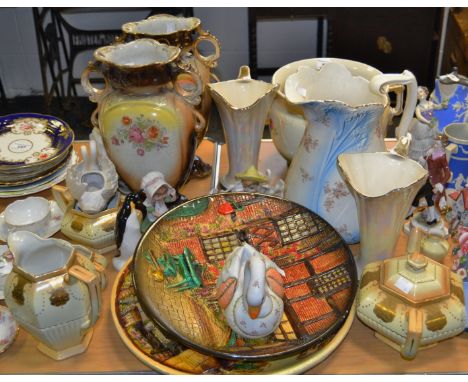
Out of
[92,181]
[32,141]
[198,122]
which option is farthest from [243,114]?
[32,141]

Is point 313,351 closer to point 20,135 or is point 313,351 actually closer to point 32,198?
point 32,198

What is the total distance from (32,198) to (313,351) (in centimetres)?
67

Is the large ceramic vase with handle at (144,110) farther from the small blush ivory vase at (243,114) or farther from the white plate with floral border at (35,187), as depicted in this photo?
the white plate with floral border at (35,187)

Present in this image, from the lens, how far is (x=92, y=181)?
1093 millimetres

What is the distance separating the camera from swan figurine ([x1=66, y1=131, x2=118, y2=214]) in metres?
1.05

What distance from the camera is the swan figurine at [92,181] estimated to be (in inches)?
41.5

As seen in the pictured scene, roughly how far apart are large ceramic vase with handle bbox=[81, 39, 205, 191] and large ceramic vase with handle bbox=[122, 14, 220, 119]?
69mm

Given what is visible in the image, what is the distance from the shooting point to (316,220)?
3.34 feet

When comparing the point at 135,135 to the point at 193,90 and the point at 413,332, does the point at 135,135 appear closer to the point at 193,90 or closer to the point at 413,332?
the point at 193,90

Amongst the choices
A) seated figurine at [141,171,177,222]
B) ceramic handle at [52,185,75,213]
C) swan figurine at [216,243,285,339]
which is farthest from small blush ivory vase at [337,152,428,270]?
ceramic handle at [52,185,75,213]

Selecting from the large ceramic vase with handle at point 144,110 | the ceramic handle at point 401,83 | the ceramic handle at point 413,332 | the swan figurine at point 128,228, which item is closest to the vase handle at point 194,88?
the large ceramic vase with handle at point 144,110

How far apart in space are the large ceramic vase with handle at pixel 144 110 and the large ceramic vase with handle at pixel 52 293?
29 cm

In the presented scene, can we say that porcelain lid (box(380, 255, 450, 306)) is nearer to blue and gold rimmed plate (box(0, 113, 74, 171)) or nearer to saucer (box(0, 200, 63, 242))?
saucer (box(0, 200, 63, 242))
